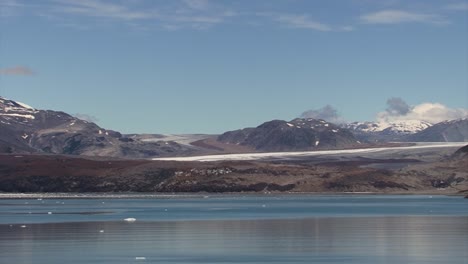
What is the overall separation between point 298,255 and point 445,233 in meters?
17.8

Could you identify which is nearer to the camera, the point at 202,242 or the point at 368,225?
the point at 202,242

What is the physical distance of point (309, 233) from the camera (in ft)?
224

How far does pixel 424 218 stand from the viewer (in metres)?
87.4

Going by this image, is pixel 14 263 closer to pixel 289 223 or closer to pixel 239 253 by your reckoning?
pixel 239 253

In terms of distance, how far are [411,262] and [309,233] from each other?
20040mm

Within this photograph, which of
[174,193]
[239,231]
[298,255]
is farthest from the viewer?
[174,193]

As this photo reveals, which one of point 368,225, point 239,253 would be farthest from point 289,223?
point 239,253

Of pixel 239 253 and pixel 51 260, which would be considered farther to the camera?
pixel 239 253

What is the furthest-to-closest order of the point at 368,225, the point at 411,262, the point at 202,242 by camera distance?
the point at 368,225
the point at 202,242
the point at 411,262

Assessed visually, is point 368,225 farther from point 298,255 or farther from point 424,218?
point 298,255

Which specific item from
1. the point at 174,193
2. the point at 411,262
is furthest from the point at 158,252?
the point at 174,193

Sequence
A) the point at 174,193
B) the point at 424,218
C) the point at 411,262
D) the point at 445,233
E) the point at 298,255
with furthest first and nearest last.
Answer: the point at 174,193, the point at 424,218, the point at 445,233, the point at 298,255, the point at 411,262

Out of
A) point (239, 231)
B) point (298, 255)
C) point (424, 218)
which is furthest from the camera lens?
point (424, 218)

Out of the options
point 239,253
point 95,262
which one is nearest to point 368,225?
point 239,253
